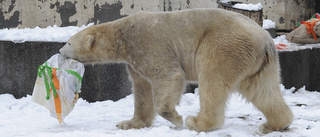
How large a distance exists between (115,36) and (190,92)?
2.44 m

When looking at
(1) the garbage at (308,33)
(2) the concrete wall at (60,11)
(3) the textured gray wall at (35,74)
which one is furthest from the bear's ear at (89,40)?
(1) the garbage at (308,33)

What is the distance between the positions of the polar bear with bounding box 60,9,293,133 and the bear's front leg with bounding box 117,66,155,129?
0.08 m

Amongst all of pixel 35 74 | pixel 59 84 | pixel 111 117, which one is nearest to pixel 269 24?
pixel 111 117

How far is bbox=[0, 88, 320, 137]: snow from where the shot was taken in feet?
14.0

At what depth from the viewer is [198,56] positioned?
4348mm

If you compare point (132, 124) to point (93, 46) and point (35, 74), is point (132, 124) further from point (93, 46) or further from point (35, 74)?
point (35, 74)

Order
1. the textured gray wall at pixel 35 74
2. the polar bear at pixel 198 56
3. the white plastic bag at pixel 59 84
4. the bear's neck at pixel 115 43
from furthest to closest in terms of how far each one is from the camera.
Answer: the textured gray wall at pixel 35 74 → the white plastic bag at pixel 59 84 → the bear's neck at pixel 115 43 → the polar bear at pixel 198 56

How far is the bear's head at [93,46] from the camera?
4754 millimetres

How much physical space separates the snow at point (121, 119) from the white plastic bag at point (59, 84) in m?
0.26

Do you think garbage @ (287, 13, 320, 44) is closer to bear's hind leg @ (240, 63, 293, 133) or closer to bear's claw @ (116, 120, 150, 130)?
bear's hind leg @ (240, 63, 293, 133)

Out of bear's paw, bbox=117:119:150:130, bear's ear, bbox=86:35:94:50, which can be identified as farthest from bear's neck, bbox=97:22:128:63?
bear's paw, bbox=117:119:150:130

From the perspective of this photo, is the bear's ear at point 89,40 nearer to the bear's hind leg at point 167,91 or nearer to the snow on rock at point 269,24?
the bear's hind leg at point 167,91

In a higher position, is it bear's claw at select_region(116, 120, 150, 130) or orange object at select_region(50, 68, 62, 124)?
orange object at select_region(50, 68, 62, 124)

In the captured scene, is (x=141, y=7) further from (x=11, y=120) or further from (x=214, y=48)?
(x=214, y=48)
